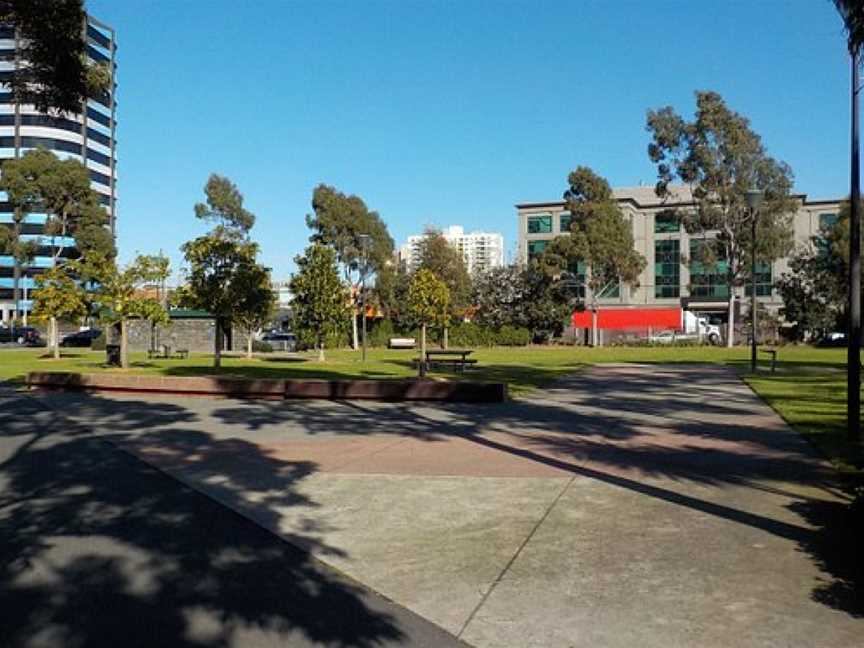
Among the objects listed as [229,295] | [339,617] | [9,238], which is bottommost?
[339,617]

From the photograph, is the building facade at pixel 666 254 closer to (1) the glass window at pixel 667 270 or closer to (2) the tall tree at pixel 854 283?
(1) the glass window at pixel 667 270

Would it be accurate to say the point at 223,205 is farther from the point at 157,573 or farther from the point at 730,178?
the point at 157,573

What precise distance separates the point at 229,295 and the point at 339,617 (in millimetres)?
21922

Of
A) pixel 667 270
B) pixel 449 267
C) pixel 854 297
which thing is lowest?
pixel 854 297

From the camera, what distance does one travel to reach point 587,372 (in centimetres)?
2786

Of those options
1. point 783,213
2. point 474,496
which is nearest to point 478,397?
point 474,496

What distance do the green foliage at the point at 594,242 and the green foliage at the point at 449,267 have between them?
6483 millimetres

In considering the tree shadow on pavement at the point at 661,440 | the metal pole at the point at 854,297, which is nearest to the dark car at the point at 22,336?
the tree shadow on pavement at the point at 661,440

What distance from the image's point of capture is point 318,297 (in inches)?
1432

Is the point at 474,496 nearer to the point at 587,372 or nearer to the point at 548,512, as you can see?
the point at 548,512

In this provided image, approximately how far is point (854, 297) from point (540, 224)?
263 ft

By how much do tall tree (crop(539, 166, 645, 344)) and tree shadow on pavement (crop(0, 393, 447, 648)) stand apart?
2129 inches

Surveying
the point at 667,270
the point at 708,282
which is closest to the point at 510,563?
the point at 708,282

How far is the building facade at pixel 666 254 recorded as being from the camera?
8119 cm
